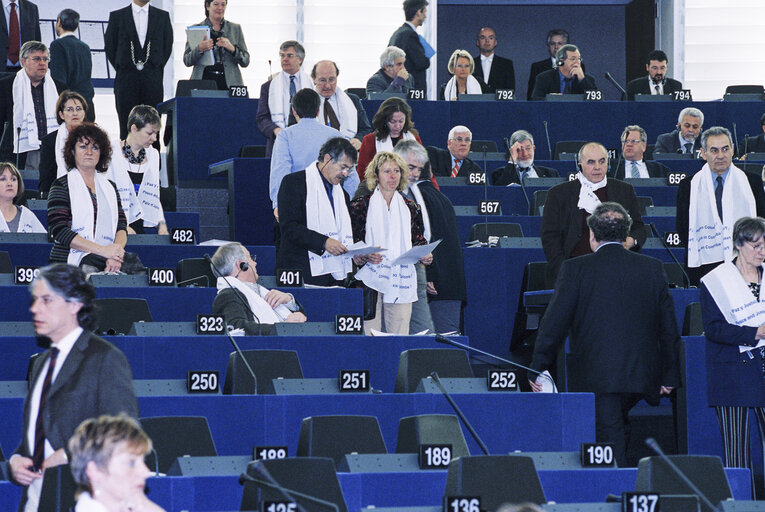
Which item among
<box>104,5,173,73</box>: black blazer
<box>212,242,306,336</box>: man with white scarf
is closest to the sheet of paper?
<box>104,5,173,73</box>: black blazer

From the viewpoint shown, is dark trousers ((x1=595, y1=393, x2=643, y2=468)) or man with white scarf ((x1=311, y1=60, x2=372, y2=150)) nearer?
dark trousers ((x1=595, y1=393, x2=643, y2=468))

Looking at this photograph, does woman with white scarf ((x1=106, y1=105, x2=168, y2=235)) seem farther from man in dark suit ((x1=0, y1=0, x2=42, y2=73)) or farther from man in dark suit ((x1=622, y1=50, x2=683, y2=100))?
man in dark suit ((x1=622, y1=50, x2=683, y2=100))

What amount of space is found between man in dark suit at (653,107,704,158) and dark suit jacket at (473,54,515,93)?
6.01 feet

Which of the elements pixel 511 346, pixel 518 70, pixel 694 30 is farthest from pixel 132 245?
pixel 518 70

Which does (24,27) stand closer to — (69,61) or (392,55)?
(69,61)

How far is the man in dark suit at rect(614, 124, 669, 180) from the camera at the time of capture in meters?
9.16

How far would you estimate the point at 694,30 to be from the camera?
15031 millimetres

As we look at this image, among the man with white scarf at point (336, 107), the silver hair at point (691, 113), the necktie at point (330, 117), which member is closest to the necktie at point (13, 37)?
the man with white scarf at point (336, 107)

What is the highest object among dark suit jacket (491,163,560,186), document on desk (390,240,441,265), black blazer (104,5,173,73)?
black blazer (104,5,173,73)

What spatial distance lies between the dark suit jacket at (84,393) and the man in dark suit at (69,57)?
6335mm

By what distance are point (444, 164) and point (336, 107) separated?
1.05 metres

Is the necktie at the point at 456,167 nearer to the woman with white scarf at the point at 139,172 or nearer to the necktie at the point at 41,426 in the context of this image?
the woman with white scarf at the point at 139,172

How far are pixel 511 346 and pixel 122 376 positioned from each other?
4281 millimetres

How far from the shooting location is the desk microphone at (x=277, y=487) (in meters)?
3.82
